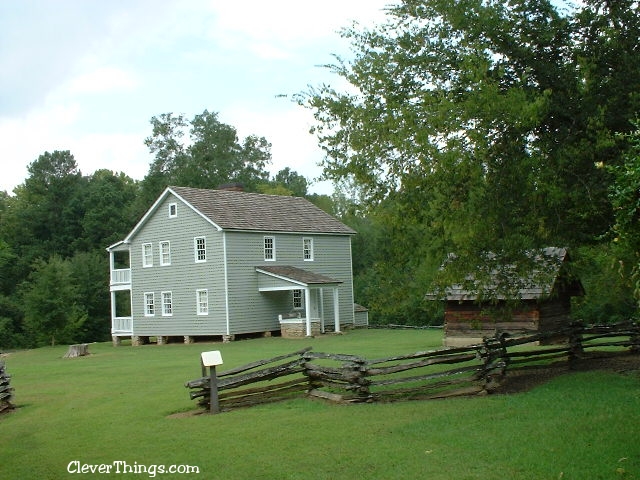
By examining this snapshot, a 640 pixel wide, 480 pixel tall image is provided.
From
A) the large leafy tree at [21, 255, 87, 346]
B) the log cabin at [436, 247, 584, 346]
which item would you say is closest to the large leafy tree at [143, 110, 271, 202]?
the large leafy tree at [21, 255, 87, 346]

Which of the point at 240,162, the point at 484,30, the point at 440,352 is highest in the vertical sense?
the point at 240,162

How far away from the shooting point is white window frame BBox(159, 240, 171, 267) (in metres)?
40.0

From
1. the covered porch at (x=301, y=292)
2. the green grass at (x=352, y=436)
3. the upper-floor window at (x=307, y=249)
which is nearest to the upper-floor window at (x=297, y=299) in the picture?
the covered porch at (x=301, y=292)

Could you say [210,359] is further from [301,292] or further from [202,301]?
[301,292]

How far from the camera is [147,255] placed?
136ft

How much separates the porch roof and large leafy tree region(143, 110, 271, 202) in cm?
2835

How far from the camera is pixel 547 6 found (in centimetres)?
1448

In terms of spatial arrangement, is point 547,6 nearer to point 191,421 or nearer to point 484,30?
point 484,30

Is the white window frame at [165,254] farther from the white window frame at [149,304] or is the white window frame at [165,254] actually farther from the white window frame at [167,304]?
the white window frame at [149,304]

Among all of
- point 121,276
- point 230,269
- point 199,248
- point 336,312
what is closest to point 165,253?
point 199,248

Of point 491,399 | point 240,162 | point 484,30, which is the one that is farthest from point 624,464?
point 240,162

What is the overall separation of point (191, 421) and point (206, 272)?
25087mm

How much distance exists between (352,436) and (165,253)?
30.7m

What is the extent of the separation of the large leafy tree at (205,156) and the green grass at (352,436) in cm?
5050
